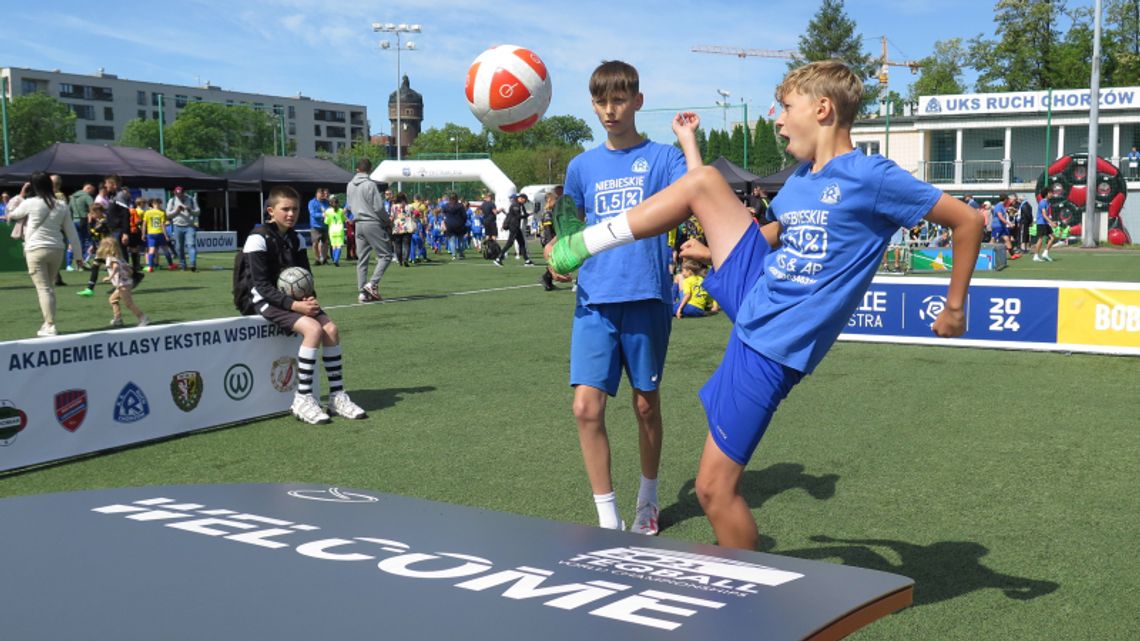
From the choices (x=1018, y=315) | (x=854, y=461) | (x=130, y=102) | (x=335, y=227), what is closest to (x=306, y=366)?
(x=854, y=461)

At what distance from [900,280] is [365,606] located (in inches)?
398

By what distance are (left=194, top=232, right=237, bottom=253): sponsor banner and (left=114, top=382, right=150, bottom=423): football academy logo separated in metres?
26.6

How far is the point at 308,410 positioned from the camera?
7.00m

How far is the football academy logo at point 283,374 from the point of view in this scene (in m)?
7.24

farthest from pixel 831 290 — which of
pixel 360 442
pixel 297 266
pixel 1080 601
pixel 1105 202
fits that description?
pixel 1105 202

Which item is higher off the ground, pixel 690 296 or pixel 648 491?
pixel 690 296

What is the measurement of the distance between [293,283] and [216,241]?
27.4 metres

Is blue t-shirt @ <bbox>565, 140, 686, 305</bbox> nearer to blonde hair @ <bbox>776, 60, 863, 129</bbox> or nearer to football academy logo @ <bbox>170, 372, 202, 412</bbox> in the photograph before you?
blonde hair @ <bbox>776, 60, 863, 129</bbox>

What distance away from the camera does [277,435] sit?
6.68 m

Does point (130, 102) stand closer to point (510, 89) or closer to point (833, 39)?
point (833, 39)

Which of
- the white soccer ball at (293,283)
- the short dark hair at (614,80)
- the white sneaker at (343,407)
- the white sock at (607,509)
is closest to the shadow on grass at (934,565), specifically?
the white sock at (607,509)

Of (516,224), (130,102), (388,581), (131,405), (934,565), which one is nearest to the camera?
(388,581)

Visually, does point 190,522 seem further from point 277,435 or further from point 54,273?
point 54,273

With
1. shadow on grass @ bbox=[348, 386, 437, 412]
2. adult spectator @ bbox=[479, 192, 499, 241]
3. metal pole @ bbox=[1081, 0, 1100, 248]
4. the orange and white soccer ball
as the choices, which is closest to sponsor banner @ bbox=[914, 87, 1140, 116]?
metal pole @ bbox=[1081, 0, 1100, 248]
